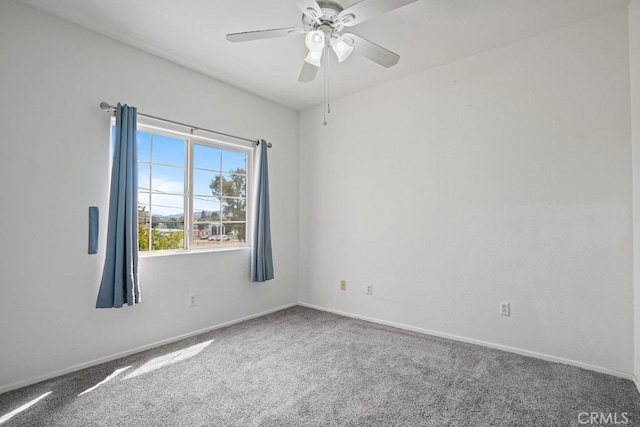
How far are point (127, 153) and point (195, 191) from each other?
811mm

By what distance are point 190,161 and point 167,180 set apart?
31cm

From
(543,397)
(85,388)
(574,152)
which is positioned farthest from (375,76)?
(85,388)

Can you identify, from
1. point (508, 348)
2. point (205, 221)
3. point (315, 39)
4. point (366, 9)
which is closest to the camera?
point (366, 9)

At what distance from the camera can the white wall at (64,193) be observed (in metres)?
2.16

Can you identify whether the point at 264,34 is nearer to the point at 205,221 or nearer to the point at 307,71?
the point at 307,71

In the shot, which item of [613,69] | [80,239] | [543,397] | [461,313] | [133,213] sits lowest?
[543,397]

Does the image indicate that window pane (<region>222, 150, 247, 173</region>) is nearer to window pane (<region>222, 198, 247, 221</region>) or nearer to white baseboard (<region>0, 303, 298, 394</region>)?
window pane (<region>222, 198, 247, 221</region>)

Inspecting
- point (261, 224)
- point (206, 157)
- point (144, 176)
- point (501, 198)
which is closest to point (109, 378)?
point (144, 176)

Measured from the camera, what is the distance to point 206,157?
3424mm

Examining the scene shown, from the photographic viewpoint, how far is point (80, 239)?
2.44m

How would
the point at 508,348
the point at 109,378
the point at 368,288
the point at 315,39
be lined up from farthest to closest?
1. the point at 368,288
2. the point at 508,348
3. the point at 109,378
4. the point at 315,39

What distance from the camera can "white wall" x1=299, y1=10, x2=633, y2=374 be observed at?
234 centimetres

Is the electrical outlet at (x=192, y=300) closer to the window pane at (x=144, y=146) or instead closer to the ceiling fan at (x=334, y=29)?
the window pane at (x=144, y=146)

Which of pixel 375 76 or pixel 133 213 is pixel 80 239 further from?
pixel 375 76
